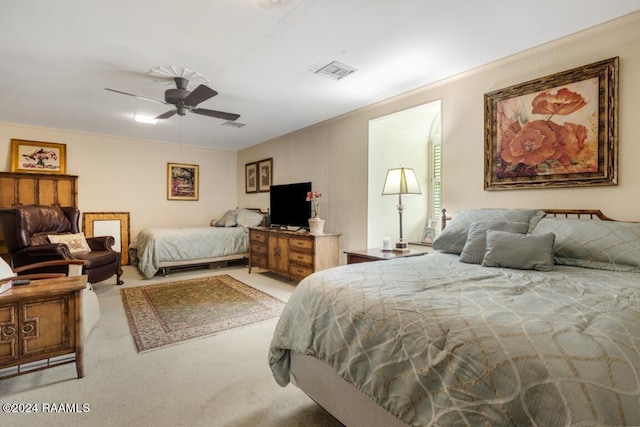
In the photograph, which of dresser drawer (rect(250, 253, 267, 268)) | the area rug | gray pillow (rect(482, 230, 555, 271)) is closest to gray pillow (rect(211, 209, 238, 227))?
dresser drawer (rect(250, 253, 267, 268))

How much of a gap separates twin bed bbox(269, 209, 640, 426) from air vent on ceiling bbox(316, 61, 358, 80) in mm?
1922

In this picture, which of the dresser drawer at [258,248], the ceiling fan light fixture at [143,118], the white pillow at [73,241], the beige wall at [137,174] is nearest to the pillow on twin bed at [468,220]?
A: the dresser drawer at [258,248]

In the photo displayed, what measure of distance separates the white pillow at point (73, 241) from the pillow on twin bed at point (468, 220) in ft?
14.5

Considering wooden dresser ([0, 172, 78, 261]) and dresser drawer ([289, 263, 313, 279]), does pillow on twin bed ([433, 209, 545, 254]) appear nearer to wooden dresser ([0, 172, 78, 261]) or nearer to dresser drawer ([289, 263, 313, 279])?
dresser drawer ([289, 263, 313, 279])

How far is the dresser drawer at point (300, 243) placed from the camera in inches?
163

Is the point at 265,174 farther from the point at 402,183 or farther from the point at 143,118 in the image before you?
the point at 402,183

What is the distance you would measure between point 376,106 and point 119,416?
3.77m

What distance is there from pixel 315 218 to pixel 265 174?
7.80ft

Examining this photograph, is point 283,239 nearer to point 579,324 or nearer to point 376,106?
point 376,106

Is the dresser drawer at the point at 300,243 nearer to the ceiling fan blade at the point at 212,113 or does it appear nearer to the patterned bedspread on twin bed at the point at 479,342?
the ceiling fan blade at the point at 212,113

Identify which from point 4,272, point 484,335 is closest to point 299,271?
point 4,272

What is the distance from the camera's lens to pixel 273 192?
5.37 meters

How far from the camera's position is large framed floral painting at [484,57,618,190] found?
222 cm

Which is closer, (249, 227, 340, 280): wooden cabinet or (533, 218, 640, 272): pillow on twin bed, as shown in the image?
(533, 218, 640, 272): pillow on twin bed
